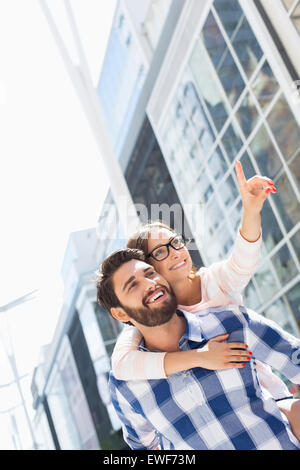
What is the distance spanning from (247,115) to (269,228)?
2.53ft

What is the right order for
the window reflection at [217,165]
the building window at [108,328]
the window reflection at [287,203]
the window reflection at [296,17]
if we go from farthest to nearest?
the building window at [108,328] → the window reflection at [217,165] → the window reflection at [287,203] → the window reflection at [296,17]

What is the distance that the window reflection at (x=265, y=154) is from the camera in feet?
12.0

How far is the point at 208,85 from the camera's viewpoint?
14.0 ft

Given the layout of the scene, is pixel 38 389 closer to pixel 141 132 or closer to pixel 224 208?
pixel 141 132

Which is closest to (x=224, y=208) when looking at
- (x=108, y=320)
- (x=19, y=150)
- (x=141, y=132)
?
(x=141, y=132)

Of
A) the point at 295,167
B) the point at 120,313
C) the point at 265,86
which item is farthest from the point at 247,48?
the point at 120,313

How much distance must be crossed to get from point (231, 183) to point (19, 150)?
3.47 metres

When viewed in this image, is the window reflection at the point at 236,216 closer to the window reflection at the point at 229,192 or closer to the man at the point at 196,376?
the window reflection at the point at 229,192

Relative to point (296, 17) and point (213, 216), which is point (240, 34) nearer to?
point (296, 17)

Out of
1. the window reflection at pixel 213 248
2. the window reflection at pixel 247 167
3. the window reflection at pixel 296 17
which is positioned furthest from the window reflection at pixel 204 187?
the window reflection at pixel 296 17

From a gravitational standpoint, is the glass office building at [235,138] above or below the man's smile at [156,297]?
above

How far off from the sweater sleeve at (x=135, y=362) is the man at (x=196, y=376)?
42mm

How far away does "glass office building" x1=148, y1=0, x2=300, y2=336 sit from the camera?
356 centimetres

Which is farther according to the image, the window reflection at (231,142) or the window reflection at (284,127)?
the window reflection at (231,142)
